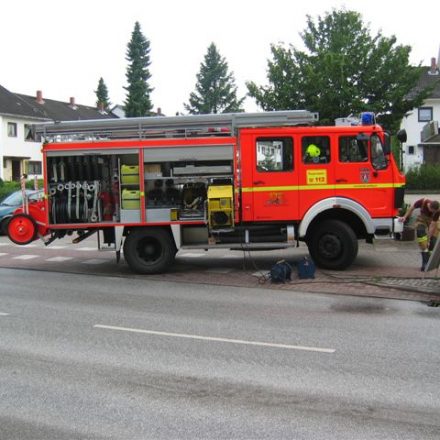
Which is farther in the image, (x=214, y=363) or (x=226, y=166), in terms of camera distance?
(x=226, y=166)

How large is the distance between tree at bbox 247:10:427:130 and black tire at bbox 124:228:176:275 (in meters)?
13.0

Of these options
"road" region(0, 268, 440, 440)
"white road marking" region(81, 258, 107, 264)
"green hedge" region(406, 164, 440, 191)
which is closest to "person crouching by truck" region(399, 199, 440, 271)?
"road" region(0, 268, 440, 440)

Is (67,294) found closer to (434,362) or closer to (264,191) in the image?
(264,191)

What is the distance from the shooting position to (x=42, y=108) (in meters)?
61.2

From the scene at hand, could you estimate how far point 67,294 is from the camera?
33.2ft

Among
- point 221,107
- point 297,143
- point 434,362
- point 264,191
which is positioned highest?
point 221,107

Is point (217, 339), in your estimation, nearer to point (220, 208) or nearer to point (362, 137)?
point (220, 208)

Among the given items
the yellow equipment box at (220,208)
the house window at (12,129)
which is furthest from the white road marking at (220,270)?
the house window at (12,129)

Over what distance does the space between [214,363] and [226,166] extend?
21.3 feet

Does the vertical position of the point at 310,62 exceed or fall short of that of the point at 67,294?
it exceeds it

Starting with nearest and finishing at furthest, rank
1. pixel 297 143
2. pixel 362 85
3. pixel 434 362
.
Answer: pixel 434 362 < pixel 297 143 < pixel 362 85

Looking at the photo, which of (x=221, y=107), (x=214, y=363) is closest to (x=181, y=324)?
(x=214, y=363)

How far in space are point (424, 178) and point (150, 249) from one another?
96.4 feet

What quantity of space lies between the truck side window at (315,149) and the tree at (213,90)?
6540 cm
